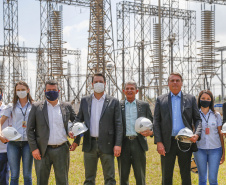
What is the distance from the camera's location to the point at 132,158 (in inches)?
197

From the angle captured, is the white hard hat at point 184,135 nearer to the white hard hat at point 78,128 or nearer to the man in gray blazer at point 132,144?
the man in gray blazer at point 132,144

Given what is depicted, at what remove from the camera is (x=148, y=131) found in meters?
4.78

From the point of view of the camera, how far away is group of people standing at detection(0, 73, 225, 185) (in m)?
Answer: 4.72

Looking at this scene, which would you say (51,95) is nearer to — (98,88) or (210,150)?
(98,88)

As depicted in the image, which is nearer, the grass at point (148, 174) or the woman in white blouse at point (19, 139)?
the woman in white blouse at point (19, 139)

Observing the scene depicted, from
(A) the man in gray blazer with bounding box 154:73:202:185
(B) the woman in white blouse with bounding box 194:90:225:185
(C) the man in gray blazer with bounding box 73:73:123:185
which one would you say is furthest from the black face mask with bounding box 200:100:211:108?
(C) the man in gray blazer with bounding box 73:73:123:185

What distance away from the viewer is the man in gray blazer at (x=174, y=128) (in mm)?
4691

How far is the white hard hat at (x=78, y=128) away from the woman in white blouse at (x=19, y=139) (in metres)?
0.87

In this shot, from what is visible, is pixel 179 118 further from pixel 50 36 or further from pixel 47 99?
pixel 50 36

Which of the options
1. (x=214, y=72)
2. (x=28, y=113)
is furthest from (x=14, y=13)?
(x=28, y=113)

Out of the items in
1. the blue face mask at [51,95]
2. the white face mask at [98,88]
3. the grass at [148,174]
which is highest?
the white face mask at [98,88]

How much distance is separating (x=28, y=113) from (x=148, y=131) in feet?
6.20

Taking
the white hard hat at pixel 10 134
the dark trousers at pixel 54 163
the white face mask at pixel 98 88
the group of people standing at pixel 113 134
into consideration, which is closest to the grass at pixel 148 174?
the group of people standing at pixel 113 134

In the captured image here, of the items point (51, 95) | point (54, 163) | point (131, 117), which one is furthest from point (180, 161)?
point (51, 95)
